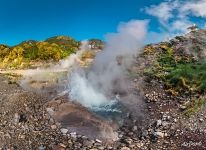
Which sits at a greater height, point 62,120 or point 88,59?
point 88,59

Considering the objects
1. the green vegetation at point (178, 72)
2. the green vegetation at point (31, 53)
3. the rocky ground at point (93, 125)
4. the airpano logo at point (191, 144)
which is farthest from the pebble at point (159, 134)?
the green vegetation at point (31, 53)

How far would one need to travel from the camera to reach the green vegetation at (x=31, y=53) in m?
37.9

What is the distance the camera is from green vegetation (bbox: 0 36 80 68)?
37853 mm

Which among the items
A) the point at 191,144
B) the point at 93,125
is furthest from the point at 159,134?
the point at 93,125

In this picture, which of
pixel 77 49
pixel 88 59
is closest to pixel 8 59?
pixel 77 49

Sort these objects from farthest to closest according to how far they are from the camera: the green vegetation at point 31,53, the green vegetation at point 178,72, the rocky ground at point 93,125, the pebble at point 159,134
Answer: the green vegetation at point 31,53, the green vegetation at point 178,72, the pebble at point 159,134, the rocky ground at point 93,125

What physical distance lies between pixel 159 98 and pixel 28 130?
721cm

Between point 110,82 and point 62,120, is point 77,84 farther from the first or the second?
point 62,120

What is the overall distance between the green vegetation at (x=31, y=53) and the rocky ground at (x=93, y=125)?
15.8m

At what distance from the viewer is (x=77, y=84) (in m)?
23.6

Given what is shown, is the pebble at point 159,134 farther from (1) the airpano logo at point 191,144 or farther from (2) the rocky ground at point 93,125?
(1) the airpano logo at point 191,144

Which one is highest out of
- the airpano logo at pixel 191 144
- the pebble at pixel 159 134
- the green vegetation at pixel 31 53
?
the green vegetation at pixel 31 53

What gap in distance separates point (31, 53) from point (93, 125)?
73.4 ft

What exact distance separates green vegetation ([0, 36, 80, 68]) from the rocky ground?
15833mm
